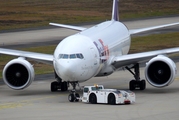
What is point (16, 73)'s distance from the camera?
148 feet

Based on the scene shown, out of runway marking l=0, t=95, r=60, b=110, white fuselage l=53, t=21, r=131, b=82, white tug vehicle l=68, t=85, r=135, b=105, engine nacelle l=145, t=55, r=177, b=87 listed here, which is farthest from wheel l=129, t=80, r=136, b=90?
runway marking l=0, t=95, r=60, b=110

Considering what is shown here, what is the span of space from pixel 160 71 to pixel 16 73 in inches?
361

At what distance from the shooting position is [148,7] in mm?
115688

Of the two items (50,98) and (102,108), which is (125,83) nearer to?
(50,98)

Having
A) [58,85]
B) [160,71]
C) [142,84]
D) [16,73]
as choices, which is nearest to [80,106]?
[160,71]

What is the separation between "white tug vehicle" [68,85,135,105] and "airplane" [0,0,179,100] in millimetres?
803

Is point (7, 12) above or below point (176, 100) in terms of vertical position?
above

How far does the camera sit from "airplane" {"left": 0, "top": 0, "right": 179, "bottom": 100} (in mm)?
40500

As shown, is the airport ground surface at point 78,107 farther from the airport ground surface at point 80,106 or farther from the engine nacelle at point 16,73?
the engine nacelle at point 16,73

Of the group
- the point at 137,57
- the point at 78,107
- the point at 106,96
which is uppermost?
the point at 137,57

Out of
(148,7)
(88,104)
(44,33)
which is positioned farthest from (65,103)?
(148,7)

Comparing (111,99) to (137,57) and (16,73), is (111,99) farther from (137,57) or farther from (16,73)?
(16,73)

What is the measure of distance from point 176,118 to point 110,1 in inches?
3609

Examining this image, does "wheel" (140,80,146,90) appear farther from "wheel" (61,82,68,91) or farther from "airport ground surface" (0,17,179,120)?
"wheel" (61,82,68,91)
